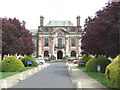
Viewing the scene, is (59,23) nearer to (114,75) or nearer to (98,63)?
(98,63)

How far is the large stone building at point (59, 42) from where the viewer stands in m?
71.6

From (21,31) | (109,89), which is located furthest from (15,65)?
(109,89)

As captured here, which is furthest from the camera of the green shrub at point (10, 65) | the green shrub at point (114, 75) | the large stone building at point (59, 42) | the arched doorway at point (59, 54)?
the arched doorway at point (59, 54)

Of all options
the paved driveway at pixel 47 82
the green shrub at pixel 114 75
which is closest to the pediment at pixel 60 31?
the paved driveway at pixel 47 82

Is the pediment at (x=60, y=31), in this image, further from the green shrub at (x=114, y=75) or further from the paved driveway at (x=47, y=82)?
the green shrub at (x=114, y=75)

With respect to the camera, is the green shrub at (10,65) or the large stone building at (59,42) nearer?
the green shrub at (10,65)

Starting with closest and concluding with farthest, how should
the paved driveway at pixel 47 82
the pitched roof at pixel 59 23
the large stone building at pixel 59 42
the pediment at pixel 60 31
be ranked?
the paved driveway at pixel 47 82 < the pediment at pixel 60 31 < the large stone building at pixel 59 42 < the pitched roof at pixel 59 23

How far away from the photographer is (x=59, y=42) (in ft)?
238

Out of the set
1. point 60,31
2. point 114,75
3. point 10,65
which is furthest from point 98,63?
point 60,31

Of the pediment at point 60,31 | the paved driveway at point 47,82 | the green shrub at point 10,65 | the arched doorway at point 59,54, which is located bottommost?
the paved driveway at point 47,82

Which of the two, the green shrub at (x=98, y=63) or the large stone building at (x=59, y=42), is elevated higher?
the large stone building at (x=59, y=42)

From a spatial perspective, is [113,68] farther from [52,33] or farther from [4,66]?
[52,33]

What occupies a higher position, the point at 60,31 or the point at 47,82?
the point at 60,31

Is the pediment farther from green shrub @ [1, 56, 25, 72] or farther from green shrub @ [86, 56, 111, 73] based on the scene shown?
green shrub @ [86, 56, 111, 73]
